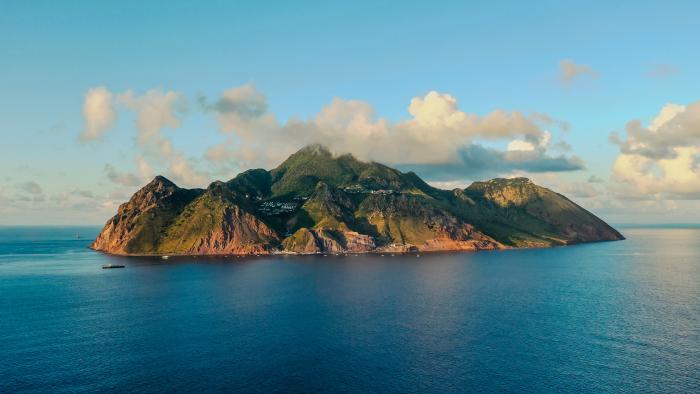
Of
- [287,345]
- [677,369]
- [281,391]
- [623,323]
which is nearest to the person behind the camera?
[281,391]

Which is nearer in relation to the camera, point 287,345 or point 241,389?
point 241,389

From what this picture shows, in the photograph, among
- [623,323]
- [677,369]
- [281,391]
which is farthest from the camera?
[623,323]

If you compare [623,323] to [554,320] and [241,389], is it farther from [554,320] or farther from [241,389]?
[241,389]

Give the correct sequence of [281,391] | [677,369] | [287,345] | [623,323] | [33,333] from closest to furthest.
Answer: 1. [281,391]
2. [677,369]
3. [287,345]
4. [33,333]
5. [623,323]

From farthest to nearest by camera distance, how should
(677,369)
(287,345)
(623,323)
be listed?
(623,323) → (287,345) → (677,369)

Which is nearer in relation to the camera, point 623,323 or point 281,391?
point 281,391

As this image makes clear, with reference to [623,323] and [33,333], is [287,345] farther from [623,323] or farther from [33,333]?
[623,323]

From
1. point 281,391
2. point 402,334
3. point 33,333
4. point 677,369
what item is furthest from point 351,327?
point 33,333

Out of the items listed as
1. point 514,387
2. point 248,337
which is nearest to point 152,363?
point 248,337
